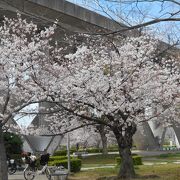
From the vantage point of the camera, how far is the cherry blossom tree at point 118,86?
15.8 meters

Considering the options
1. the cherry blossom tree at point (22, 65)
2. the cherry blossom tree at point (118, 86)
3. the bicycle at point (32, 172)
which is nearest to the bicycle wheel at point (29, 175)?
the bicycle at point (32, 172)

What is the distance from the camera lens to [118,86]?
16.1m

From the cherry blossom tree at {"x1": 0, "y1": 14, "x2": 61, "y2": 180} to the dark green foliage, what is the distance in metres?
11.6

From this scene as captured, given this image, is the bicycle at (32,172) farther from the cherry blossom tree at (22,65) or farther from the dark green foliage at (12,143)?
the dark green foliage at (12,143)

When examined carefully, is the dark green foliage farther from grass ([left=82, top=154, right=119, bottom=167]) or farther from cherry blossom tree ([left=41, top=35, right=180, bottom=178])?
cherry blossom tree ([left=41, top=35, right=180, bottom=178])

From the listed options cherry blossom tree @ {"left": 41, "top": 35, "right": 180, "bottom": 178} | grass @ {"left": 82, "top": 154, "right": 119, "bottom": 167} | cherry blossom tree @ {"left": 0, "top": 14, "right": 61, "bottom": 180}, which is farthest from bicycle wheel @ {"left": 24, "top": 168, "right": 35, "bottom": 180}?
grass @ {"left": 82, "top": 154, "right": 119, "bottom": 167}

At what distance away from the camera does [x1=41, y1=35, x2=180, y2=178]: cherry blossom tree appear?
15.8 meters

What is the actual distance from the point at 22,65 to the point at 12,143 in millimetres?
14321

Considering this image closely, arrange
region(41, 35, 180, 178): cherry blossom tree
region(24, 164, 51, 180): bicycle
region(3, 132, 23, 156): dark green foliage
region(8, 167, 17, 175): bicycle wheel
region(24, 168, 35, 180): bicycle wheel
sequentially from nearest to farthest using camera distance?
region(41, 35, 180, 178): cherry blossom tree → region(24, 164, 51, 180): bicycle → region(24, 168, 35, 180): bicycle wheel → region(8, 167, 17, 175): bicycle wheel → region(3, 132, 23, 156): dark green foliage

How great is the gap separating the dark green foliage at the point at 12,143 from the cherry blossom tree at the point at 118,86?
10692 millimetres

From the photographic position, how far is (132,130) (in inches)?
709

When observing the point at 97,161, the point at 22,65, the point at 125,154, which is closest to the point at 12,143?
the point at 97,161

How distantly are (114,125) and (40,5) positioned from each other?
10.6 metres

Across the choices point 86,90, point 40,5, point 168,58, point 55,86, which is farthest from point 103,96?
point 40,5
